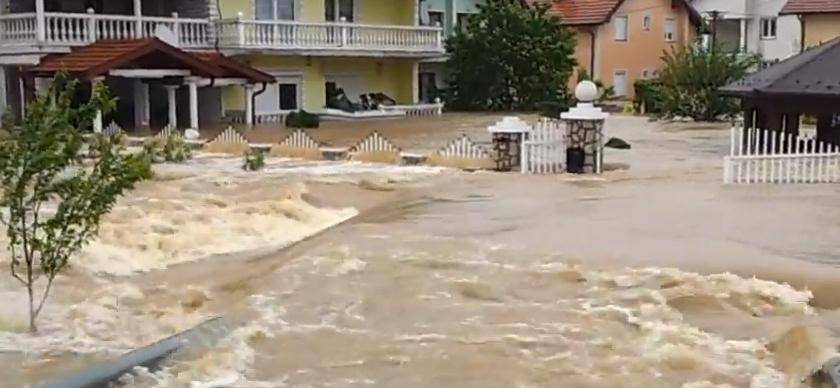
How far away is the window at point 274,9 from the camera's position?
109 ft

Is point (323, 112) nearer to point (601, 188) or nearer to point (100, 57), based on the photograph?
point (100, 57)

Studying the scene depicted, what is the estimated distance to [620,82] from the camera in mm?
45750

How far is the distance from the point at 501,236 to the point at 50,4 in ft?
68.0

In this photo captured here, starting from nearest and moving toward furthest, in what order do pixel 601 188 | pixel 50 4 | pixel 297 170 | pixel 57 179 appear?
pixel 57 179 → pixel 601 188 → pixel 297 170 → pixel 50 4

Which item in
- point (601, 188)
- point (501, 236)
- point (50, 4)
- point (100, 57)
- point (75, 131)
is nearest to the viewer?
point (75, 131)

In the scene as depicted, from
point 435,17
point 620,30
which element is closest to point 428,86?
point 435,17

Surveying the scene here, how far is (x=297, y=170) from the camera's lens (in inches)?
762

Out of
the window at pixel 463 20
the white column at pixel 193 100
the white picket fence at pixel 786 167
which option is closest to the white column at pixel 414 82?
the window at pixel 463 20

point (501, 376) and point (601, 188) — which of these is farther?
point (601, 188)

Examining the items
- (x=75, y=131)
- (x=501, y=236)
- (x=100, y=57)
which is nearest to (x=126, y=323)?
(x=75, y=131)

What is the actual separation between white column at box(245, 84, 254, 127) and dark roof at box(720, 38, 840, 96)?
44.2ft

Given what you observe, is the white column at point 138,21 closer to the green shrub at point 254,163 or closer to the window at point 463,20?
the green shrub at point 254,163

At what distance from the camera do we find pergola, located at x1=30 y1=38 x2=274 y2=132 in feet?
84.7

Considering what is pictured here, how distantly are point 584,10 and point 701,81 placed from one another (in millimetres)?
12143
